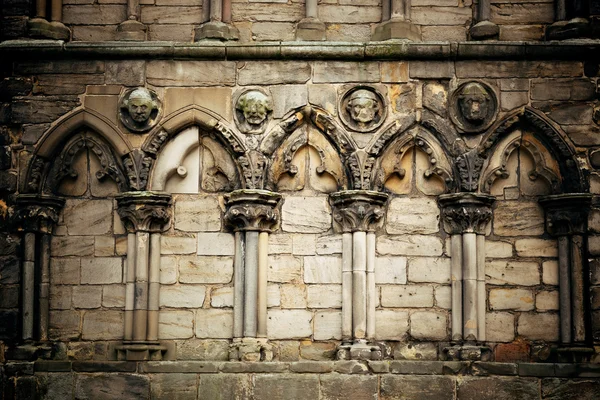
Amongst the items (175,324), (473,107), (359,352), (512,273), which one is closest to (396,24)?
(473,107)

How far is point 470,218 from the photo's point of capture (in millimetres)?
12203

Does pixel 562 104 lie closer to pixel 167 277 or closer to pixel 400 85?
pixel 400 85

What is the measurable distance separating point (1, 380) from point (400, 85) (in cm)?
480

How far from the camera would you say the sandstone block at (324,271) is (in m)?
12.3

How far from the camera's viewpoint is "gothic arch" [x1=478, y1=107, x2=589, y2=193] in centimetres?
1224

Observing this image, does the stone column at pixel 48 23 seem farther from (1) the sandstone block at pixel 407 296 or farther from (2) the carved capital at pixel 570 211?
(2) the carved capital at pixel 570 211

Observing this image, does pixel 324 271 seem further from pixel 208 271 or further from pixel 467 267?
pixel 467 267

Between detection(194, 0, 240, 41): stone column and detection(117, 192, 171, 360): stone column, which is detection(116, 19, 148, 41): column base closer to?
detection(194, 0, 240, 41): stone column

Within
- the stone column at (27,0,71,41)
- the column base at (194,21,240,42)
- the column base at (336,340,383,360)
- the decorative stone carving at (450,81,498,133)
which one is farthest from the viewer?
the stone column at (27,0,71,41)

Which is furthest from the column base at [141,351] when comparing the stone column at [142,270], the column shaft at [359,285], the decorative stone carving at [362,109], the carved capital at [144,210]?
the decorative stone carving at [362,109]

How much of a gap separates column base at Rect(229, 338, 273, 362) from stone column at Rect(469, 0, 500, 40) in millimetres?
3663

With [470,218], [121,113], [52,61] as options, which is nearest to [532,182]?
[470,218]

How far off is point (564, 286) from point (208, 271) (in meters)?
3.45

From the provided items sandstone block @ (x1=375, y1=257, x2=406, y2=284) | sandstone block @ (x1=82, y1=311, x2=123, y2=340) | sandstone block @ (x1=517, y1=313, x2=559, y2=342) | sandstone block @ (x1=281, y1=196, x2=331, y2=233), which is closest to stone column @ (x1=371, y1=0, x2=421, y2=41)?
sandstone block @ (x1=281, y1=196, x2=331, y2=233)
